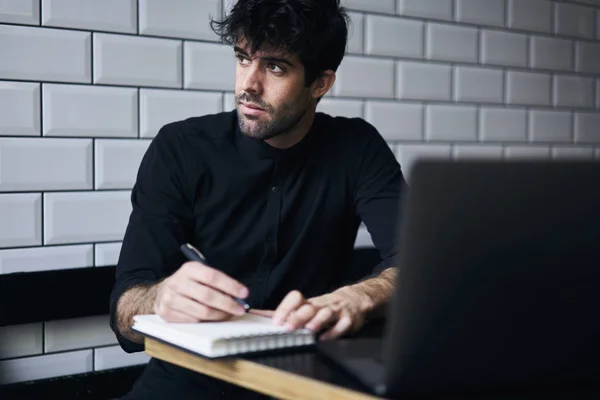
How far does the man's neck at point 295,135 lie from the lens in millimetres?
1598

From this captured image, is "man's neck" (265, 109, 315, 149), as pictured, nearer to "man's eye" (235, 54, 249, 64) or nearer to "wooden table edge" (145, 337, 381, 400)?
"man's eye" (235, 54, 249, 64)

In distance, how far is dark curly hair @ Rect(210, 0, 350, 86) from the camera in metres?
1.48

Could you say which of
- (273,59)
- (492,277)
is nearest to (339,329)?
(492,277)

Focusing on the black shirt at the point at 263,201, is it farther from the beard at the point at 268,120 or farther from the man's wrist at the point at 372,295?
the man's wrist at the point at 372,295

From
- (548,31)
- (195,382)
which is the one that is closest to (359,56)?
(548,31)

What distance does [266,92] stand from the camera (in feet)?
4.94

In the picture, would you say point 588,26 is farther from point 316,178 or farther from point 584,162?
point 584,162

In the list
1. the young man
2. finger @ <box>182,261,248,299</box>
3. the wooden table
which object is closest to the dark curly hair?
the young man

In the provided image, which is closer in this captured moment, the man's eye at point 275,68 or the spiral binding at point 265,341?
the spiral binding at point 265,341

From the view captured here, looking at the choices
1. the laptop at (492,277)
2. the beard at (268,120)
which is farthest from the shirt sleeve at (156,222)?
the laptop at (492,277)

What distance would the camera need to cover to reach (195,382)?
1.42 meters

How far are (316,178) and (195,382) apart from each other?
1.54ft

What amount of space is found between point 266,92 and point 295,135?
15 cm

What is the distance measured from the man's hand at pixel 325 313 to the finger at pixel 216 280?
6 centimetres
